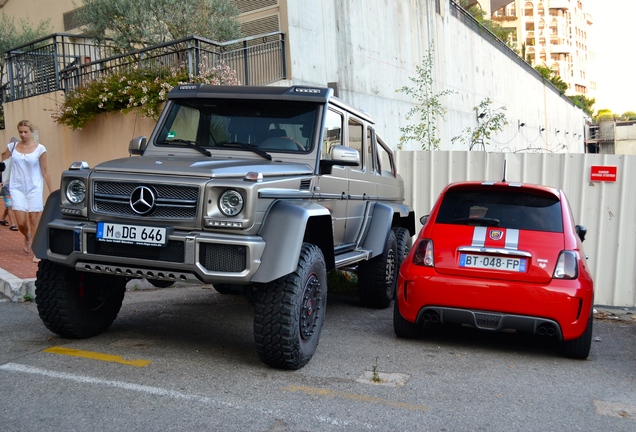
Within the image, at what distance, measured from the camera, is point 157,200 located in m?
4.98

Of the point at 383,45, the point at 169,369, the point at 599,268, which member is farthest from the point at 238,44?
the point at 169,369

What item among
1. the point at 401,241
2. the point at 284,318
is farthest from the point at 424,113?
the point at 284,318

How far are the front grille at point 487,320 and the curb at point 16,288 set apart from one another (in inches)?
186

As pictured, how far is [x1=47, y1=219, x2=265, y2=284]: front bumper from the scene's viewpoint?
474 cm

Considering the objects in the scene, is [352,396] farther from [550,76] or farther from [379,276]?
[550,76]

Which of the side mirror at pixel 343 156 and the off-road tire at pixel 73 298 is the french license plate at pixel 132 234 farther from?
the side mirror at pixel 343 156

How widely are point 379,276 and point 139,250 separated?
3.57 meters

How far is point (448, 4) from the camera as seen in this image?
92.8ft

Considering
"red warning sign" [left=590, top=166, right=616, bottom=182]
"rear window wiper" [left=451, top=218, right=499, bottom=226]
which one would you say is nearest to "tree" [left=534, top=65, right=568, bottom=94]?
"red warning sign" [left=590, top=166, right=616, bottom=182]

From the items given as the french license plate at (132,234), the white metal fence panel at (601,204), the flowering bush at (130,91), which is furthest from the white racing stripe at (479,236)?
the flowering bush at (130,91)

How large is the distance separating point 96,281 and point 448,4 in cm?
2518

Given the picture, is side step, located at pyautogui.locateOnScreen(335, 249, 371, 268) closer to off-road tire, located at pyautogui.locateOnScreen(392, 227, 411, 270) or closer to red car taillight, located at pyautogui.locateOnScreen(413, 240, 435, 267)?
red car taillight, located at pyautogui.locateOnScreen(413, 240, 435, 267)

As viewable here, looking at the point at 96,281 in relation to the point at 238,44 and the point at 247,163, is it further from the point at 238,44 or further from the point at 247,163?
the point at 238,44

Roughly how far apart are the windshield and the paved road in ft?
5.49
